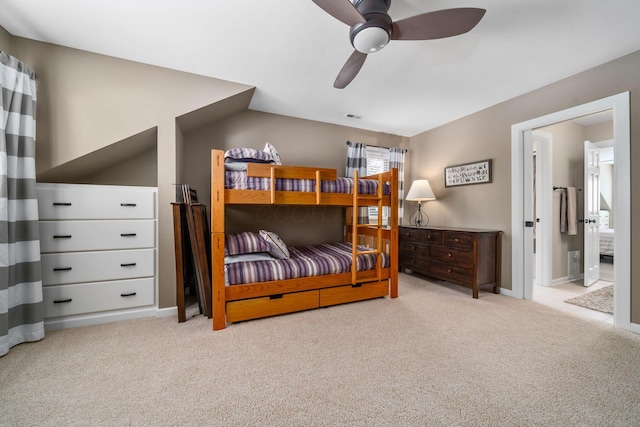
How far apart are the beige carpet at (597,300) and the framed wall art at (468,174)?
1699 millimetres

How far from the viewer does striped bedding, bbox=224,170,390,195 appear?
2275mm

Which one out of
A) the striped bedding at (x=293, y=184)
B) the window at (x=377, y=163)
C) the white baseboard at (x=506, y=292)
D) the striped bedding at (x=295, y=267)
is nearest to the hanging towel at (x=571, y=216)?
the white baseboard at (x=506, y=292)

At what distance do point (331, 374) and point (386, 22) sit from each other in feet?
7.36

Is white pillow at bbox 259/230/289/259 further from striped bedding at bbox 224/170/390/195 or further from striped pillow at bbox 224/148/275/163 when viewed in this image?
striped pillow at bbox 224/148/275/163

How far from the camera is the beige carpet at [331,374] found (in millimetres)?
1232

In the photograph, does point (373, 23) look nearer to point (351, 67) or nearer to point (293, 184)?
point (351, 67)

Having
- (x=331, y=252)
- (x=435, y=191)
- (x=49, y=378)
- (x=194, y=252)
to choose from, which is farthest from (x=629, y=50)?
(x=49, y=378)

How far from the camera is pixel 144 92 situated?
235 cm

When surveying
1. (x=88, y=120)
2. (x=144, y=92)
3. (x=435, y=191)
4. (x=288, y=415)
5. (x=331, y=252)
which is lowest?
(x=288, y=415)

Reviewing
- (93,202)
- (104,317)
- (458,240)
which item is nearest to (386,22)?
(458,240)

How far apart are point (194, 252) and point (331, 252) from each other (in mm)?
1504

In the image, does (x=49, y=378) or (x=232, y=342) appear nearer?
A: (x=49, y=378)

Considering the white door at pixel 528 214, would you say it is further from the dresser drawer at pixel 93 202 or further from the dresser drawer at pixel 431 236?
the dresser drawer at pixel 93 202

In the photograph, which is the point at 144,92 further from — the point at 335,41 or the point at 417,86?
the point at 417,86
